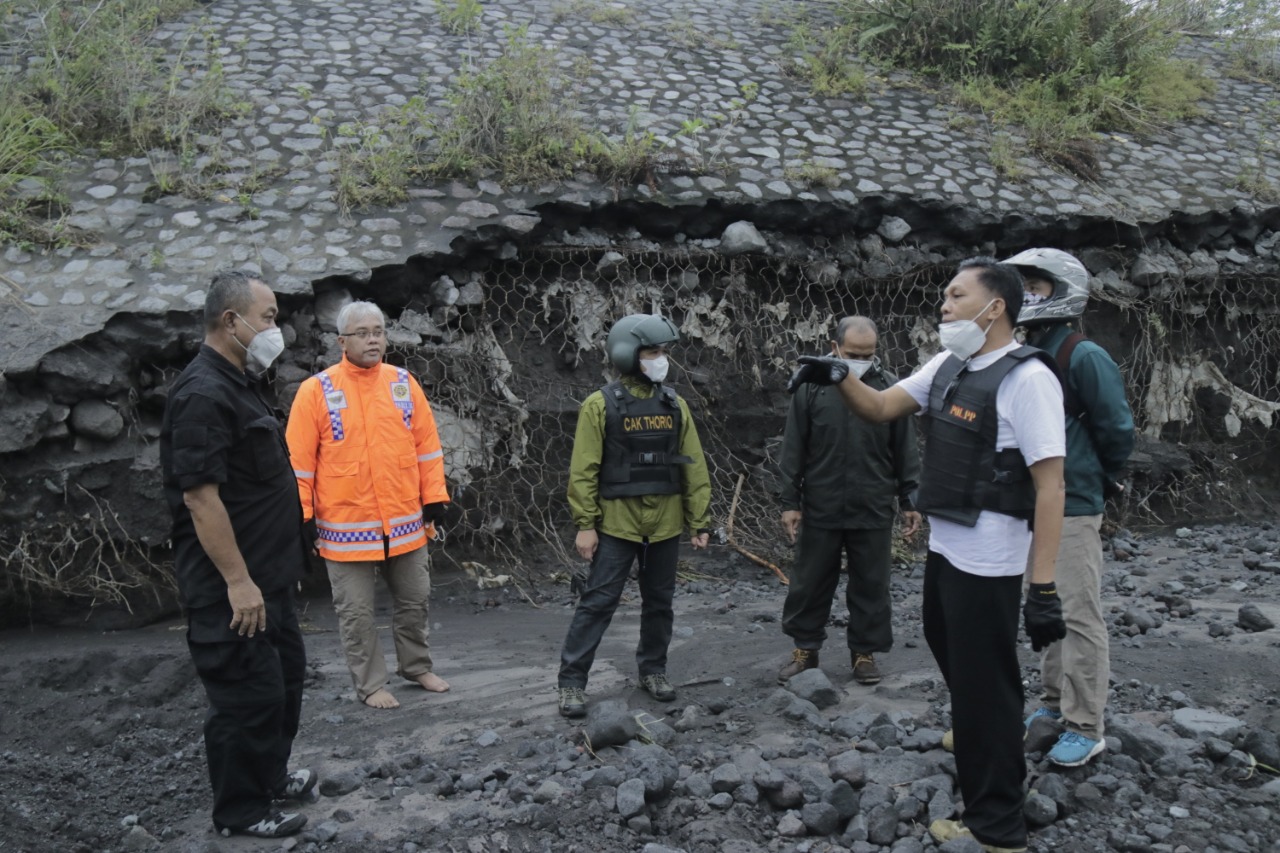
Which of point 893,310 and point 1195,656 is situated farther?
point 893,310

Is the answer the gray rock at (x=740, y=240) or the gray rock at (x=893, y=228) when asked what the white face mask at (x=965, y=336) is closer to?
the gray rock at (x=740, y=240)

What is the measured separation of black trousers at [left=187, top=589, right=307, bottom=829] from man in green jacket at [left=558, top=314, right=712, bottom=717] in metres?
1.41

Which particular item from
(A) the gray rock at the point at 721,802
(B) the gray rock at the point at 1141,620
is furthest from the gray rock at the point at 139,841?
(B) the gray rock at the point at 1141,620

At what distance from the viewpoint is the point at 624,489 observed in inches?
178

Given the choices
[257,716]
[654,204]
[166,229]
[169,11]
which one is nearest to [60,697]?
[257,716]

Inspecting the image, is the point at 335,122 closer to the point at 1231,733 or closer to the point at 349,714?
the point at 349,714

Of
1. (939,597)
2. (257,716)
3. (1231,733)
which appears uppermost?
(939,597)

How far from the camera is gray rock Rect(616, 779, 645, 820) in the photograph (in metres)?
3.37

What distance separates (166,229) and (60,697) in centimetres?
323

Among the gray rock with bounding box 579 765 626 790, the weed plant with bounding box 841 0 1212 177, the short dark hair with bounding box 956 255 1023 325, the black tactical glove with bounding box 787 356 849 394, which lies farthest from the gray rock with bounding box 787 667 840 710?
the weed plant with bounding box 841 0 1212 177

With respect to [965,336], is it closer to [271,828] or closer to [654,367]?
[654,367]

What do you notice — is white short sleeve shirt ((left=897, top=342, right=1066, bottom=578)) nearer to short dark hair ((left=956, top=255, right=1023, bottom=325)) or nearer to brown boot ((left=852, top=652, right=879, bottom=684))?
short dark hair ((left=956, top=255, right=1023, bottom=325))

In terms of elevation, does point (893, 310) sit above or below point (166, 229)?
below

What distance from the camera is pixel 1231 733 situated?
13.0ft
